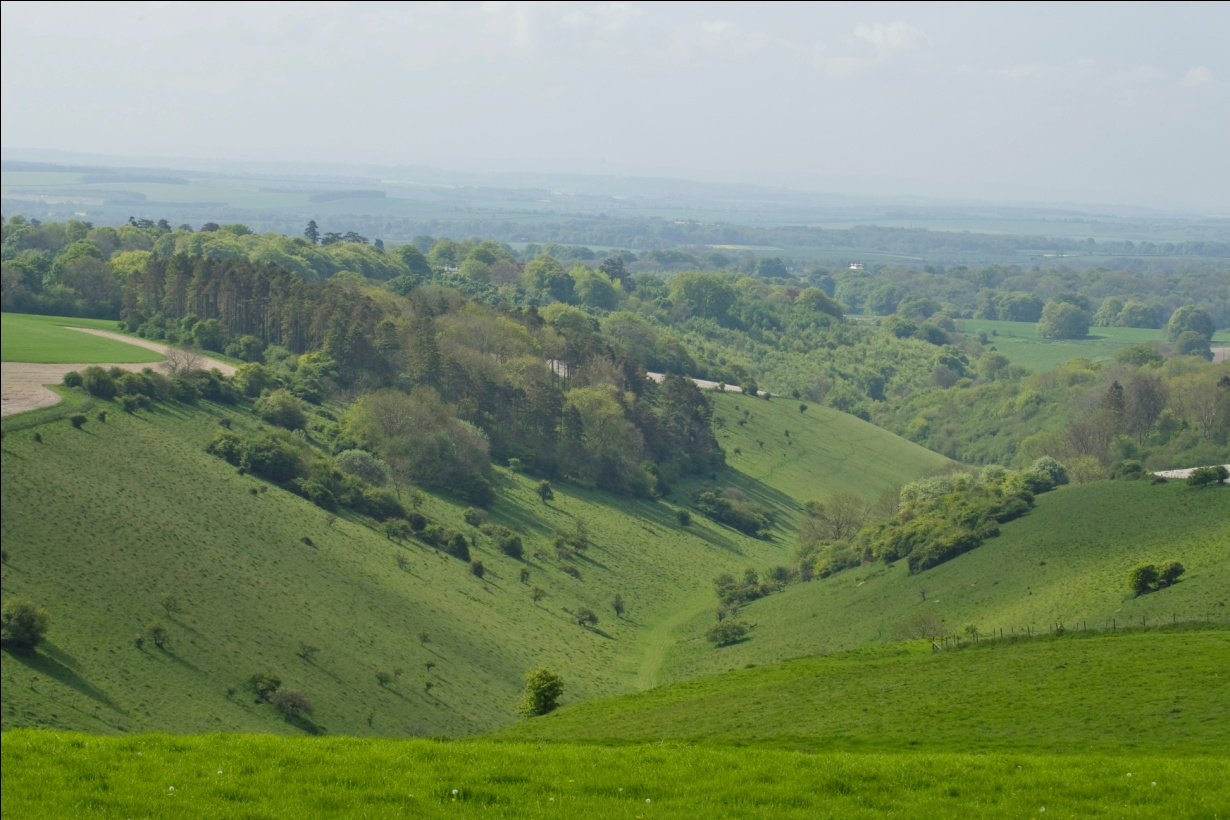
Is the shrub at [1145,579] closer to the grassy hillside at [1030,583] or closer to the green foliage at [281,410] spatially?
the grassy hillside at [1030,583]

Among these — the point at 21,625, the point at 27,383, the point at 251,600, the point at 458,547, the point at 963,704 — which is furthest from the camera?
the point at 458,547

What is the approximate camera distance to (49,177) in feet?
436

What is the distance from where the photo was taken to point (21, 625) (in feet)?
171

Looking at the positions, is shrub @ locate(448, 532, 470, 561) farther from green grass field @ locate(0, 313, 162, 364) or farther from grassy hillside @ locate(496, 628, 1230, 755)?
grassy hillside @ locate(496, 628, 1230, 755)

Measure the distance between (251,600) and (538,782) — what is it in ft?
175

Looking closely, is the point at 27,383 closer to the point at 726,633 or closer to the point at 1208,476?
the point at 726,633

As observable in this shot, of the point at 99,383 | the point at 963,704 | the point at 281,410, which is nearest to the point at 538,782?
the point at 963,704

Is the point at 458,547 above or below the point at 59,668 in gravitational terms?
below

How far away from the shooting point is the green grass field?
8886 centimetres

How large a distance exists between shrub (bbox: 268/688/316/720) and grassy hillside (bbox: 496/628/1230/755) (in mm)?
20000

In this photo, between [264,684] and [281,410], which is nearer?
[264,684]

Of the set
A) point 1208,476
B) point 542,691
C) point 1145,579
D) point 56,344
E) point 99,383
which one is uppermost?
point 56,344

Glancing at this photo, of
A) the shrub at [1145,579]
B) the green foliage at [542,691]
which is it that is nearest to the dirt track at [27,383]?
the green foliage at [542,691]

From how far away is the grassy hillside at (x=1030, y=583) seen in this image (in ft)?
207
